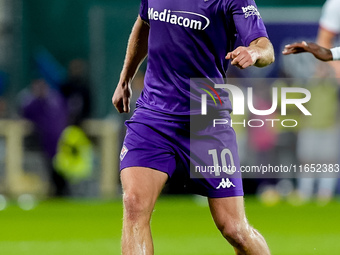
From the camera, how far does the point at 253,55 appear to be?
6.02 m

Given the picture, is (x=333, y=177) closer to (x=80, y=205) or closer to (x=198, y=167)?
(x=80, y=205)

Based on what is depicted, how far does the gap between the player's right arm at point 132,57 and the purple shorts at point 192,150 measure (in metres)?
0.63

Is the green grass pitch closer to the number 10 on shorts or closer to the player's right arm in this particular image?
the player's right arm

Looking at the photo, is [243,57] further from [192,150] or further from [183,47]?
[192,150]

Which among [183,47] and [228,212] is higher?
[183,47]

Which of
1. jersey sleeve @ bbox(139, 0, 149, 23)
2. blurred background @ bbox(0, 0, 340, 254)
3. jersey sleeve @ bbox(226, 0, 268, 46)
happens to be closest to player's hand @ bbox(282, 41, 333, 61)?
jersey sleeve @ bbox(226, 0, 268, 46)

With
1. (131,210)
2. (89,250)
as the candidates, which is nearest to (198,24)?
(131,210)

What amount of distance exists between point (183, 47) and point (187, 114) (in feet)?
1.54

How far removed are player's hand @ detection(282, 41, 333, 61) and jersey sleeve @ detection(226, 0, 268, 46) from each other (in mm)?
359

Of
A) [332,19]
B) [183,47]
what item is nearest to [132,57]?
[183,47]

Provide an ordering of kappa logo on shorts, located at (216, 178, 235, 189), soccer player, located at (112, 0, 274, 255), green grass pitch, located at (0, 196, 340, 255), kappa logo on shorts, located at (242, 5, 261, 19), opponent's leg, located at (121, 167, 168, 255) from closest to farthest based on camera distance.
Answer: opponent's leg, located at (121, 167, 168, 255) → kappa logo on shorts, located at (242, 5, 261, 19) → soccer player, located at (112, 0, 274, 255) → kappa logo on shorts, located at (216, 178, 235, 189) → green grass pitch, located at (0, 196, 340, 255)

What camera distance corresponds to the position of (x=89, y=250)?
10.8 meters

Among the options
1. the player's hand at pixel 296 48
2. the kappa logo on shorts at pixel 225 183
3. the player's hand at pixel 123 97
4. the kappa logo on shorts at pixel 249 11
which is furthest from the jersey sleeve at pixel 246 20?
the player's hand at pixel 123 97

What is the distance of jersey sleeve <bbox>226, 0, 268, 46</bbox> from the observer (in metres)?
6.43
